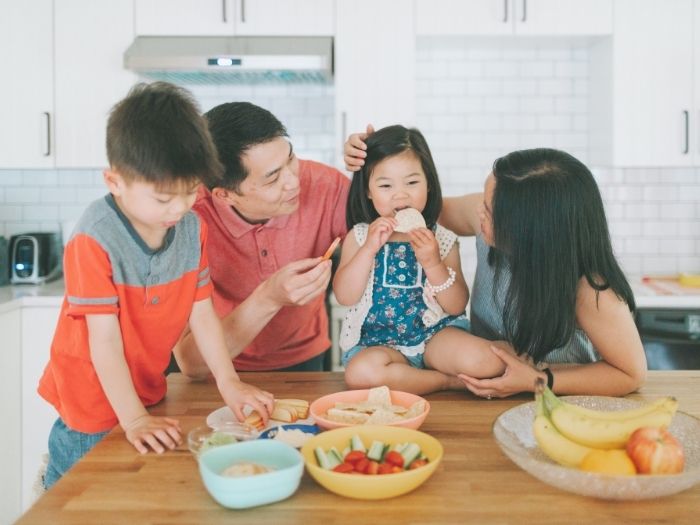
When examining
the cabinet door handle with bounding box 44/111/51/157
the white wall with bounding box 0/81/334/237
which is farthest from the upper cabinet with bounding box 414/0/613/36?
the cabinet door handle with bounding box 44/111/51/157

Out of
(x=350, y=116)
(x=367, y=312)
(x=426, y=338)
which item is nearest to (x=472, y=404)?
(x=426, y=338)

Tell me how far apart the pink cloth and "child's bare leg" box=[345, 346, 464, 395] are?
610 millimetres

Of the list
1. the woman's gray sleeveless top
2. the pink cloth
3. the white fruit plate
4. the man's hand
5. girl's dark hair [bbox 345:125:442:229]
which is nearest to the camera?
the white fruit plate

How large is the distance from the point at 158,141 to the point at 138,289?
13.1 inches

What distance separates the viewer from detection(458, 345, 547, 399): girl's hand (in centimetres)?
160

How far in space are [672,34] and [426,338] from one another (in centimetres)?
245

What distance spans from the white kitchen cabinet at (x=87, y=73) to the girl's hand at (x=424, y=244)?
2.25m

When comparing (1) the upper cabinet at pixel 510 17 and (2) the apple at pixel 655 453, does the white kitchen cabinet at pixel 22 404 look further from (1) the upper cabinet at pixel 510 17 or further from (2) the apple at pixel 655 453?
(2) the apple at pixel 655 453

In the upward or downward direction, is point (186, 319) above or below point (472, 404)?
above

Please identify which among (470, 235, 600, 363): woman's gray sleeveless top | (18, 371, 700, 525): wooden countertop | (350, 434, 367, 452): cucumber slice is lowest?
(18, 371, 700, 525): wooden countertop

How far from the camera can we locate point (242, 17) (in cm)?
354

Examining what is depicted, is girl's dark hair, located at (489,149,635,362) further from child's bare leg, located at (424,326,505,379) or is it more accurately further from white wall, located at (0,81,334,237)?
white wall, located at (0,81,334,237)

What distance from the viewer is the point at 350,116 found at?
3590 millimetres

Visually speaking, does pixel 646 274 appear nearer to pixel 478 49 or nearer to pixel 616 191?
pixel 616 191
